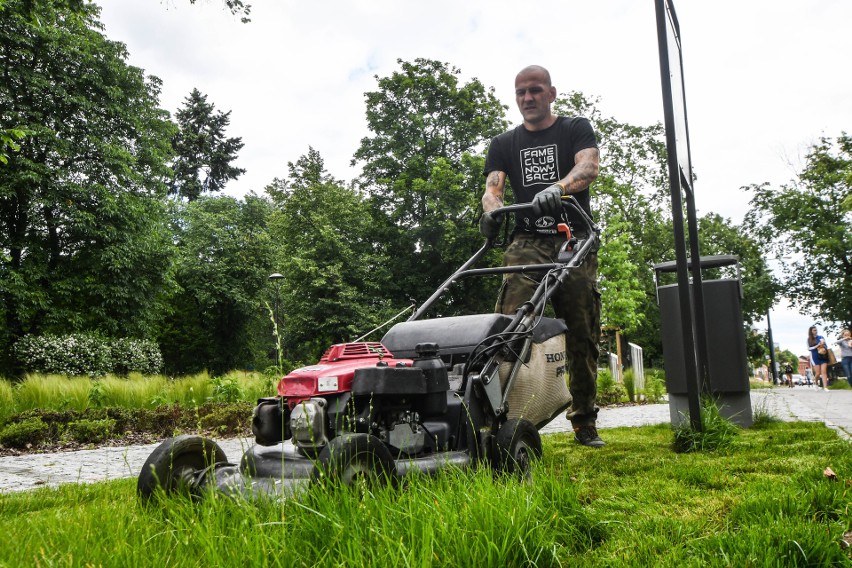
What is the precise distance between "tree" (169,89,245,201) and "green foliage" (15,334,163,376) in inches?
800

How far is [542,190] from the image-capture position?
4082 mm

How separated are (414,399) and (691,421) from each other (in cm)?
191

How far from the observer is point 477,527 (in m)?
1.70

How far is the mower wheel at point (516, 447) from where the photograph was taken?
2.70 meters

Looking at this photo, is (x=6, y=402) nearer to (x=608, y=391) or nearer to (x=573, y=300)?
(x=573, y=300)

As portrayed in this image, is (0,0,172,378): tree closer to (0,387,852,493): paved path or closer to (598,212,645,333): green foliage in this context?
(598,212,645,333): green foliage

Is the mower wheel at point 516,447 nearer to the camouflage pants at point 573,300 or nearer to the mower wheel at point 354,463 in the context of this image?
the mower wheel at point 354,463

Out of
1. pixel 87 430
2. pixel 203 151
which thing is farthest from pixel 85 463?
pixel 203 151

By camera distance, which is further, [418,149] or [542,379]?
[418,149]

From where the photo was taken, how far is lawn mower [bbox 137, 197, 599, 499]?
2.19 m

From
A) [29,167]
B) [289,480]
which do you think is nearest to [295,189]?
[29,167]

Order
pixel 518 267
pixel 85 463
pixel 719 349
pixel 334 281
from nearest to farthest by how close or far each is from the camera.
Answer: pixel 518 267, pixel 719 349, pixel 85 463, pixel 334 281

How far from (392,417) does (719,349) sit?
11.0 ft

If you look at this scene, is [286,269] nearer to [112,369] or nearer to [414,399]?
[112,369]
